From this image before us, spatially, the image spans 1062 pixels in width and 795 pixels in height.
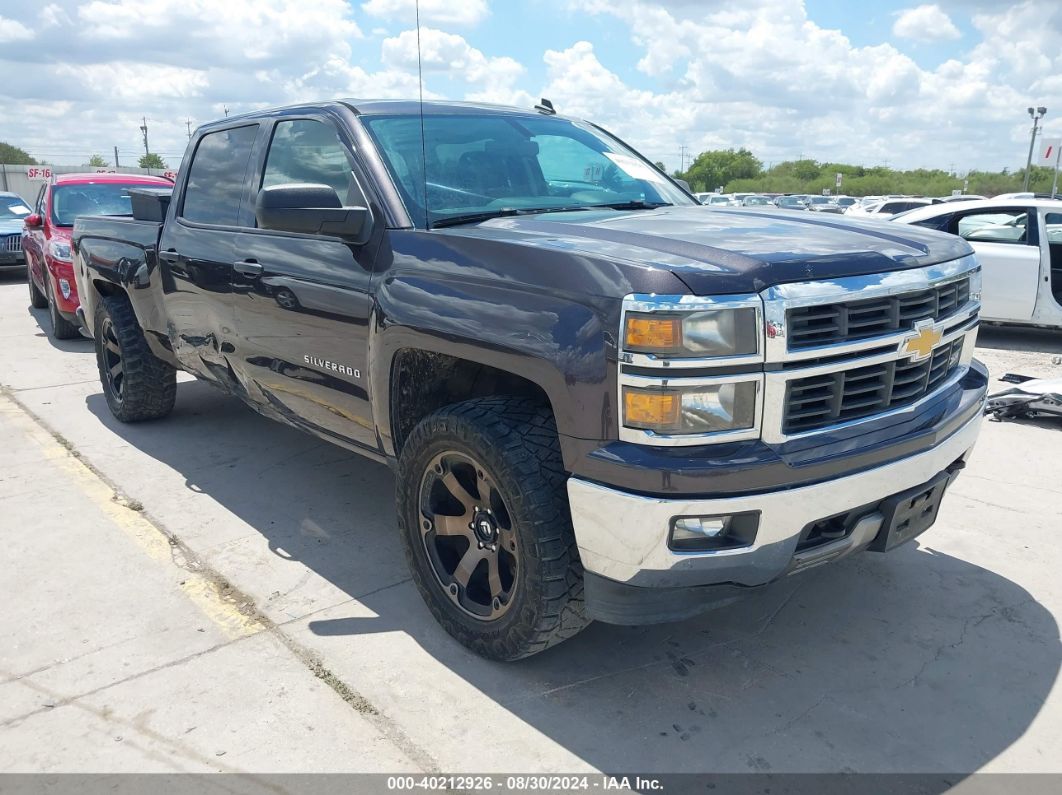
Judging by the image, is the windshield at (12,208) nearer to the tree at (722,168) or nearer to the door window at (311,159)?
the door window at (311,159)

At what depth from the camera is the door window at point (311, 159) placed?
11.5 feet

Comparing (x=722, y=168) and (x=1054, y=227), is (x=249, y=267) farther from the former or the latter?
(x=722, y=168)

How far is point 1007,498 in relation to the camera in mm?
4547

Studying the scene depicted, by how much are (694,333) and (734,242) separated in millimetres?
477

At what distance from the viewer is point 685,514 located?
2.37 meters

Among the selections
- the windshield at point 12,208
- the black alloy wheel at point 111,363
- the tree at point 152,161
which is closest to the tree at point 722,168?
the tree at point 152,161

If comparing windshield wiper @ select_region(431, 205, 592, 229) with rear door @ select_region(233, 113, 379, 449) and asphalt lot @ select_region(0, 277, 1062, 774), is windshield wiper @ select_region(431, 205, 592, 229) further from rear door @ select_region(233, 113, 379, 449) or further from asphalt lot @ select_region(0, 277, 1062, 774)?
asphalt lot @ select_region(0, 277, 1062, 774)

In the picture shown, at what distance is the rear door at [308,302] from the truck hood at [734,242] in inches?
23.9

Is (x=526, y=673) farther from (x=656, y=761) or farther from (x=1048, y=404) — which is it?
(x=1048, y=404)

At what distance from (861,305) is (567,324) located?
88 cm

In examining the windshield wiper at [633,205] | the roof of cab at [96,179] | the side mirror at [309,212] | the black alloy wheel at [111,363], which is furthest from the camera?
the roof of cab at [96,179]

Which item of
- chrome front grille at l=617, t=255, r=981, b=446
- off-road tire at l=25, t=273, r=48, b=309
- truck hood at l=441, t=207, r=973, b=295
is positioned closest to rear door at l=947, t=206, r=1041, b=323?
truck hood at l=441, t=207, r=973, b=295

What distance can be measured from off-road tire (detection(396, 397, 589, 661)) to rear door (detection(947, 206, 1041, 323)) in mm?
7150

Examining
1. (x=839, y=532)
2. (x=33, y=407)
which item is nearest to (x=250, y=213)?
(x=839, y=532)
